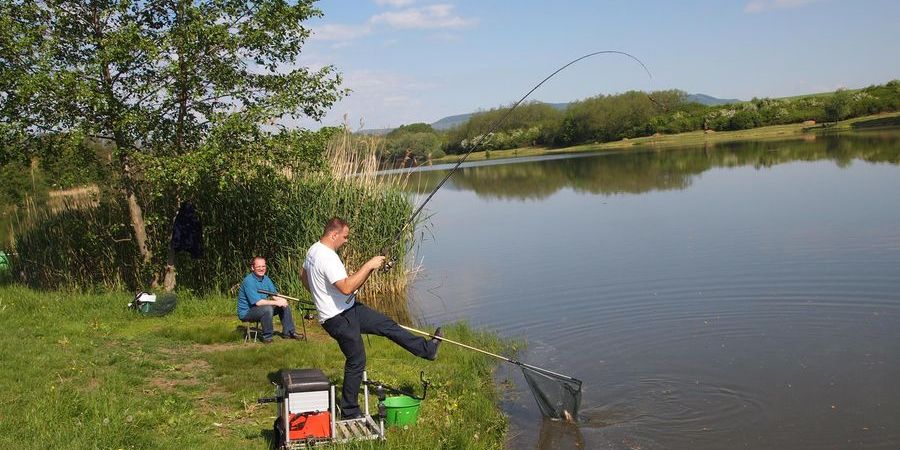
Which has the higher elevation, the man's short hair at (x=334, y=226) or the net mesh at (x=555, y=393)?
the man's short hair at (x=334, y=226)

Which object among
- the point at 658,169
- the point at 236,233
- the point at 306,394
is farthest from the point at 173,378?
the point at 658,169

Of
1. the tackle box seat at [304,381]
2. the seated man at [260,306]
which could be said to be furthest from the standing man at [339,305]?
the seated man at [260,306]

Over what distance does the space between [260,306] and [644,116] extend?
2897 inches

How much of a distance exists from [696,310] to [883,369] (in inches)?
140

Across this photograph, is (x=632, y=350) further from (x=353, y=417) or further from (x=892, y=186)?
(x=892, y=186)

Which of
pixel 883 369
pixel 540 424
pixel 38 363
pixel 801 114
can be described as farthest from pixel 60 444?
pixel 801 114

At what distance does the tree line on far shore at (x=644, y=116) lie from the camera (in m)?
65.8

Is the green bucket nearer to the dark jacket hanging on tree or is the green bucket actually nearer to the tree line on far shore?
the dark jacket hanging on tree

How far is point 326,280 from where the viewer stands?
683 cm

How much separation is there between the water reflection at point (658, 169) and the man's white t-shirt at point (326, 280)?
977 inches

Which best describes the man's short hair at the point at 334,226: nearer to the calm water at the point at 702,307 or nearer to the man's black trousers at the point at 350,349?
the man's black trousers at the point at 350,349

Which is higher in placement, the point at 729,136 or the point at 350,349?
the point at 350,349

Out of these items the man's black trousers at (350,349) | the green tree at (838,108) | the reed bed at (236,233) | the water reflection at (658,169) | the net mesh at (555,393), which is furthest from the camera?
the green tree at (838,108)

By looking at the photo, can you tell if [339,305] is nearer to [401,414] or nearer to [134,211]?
[401,414]
